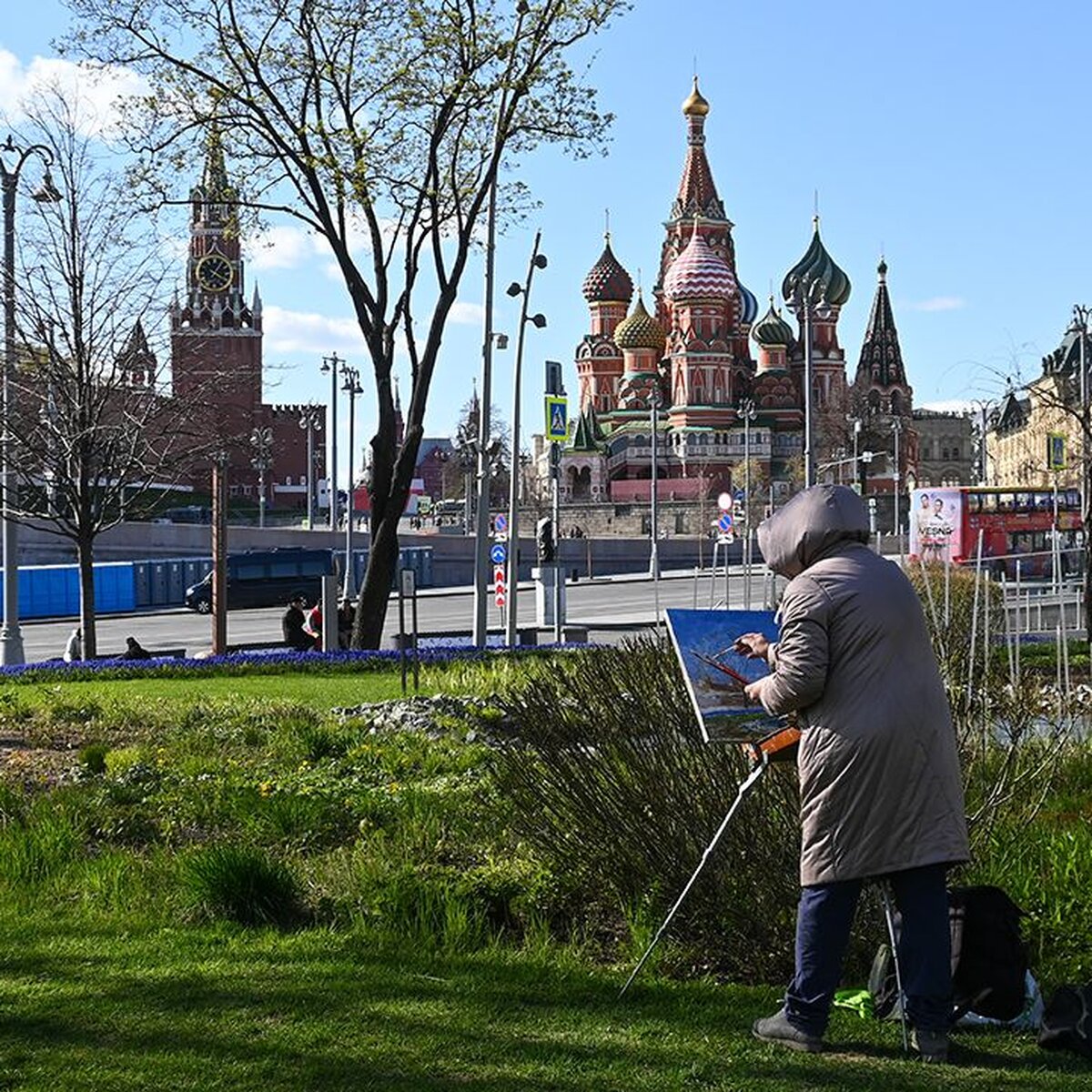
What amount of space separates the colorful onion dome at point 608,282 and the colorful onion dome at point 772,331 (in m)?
10.5

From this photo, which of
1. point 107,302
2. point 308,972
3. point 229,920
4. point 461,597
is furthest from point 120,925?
point 461,597

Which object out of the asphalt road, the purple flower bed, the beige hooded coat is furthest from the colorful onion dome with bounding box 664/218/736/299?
the beige hooded coat

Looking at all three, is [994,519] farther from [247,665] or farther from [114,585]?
[247,665]

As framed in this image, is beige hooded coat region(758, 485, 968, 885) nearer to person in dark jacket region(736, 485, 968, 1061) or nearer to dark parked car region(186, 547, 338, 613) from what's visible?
person in dark jacket region(736, 485, 968, 1061)

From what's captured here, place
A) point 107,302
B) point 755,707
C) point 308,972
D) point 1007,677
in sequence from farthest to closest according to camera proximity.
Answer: point 107,302
point 1007,677
point 308,972
point 755,707

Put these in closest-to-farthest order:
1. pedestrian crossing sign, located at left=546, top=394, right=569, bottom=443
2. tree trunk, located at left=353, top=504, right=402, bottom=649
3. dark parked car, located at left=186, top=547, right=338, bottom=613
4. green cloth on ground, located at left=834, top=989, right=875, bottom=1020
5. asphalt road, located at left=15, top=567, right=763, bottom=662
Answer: green cloth on ground, located at left=834, top=989, right=875, bottom=1020
tree trunk, located at left=353, top=504, right=402, bottom=649
pedestrian crossing sign, located at left=546, top=394, right=569, bottom=443
asphalt road, located at left=15, top=567, right=763, bottom=662
dark parked car, located at left=186, top=547, right=338, bottom=613

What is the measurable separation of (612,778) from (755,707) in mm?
1196

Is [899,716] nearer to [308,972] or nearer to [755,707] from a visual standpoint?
[755,707]

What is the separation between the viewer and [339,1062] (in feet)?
16.4

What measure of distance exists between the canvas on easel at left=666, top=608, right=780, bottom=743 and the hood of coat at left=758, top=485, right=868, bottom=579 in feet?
1.48

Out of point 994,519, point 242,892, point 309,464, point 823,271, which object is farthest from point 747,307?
point 242,892

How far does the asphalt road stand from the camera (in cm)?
3612

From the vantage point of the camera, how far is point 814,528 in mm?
5145

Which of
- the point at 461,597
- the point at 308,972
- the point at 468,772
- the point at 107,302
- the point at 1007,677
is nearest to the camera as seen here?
the point at 308,972
